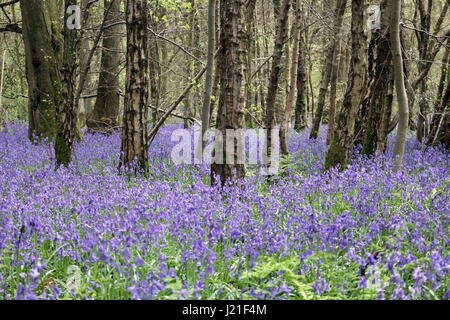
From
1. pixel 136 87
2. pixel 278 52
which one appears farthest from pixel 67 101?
pixel 278 52

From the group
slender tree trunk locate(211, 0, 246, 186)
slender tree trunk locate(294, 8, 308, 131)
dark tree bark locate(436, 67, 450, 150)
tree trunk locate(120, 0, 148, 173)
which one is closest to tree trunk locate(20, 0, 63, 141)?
tree trunk locate(120, 0, 148, 173)

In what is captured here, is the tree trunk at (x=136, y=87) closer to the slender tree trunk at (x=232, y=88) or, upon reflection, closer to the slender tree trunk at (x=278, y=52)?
the slender tree trunk at (x=232, y=88)

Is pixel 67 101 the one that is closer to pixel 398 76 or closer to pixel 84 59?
pixel 398 76

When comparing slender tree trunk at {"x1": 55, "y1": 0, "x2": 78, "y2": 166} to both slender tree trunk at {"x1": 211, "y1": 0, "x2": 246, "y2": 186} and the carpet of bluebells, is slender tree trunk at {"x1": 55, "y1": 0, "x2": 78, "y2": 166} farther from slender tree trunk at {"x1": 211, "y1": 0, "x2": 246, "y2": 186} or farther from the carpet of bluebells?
slender tree trunk at {"x1": 211, "y1": 0, "x2": 246, "y2": 186}

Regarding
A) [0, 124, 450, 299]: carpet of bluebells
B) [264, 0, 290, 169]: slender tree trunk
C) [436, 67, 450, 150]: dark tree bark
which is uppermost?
[264, 0, 290, 169]: slender tree trunk

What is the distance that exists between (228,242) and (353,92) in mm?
4146

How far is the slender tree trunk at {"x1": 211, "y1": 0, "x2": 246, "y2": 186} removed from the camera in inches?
197

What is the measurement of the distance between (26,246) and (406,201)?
3.81 metres

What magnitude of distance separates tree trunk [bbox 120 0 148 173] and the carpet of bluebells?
103cm

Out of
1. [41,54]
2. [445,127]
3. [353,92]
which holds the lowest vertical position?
[445,127]

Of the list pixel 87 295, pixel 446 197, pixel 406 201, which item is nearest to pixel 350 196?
pixel 406 201

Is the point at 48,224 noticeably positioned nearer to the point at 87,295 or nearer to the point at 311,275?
the point at 87,295

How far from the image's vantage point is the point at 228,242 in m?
3.27

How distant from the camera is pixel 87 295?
2551 mm
